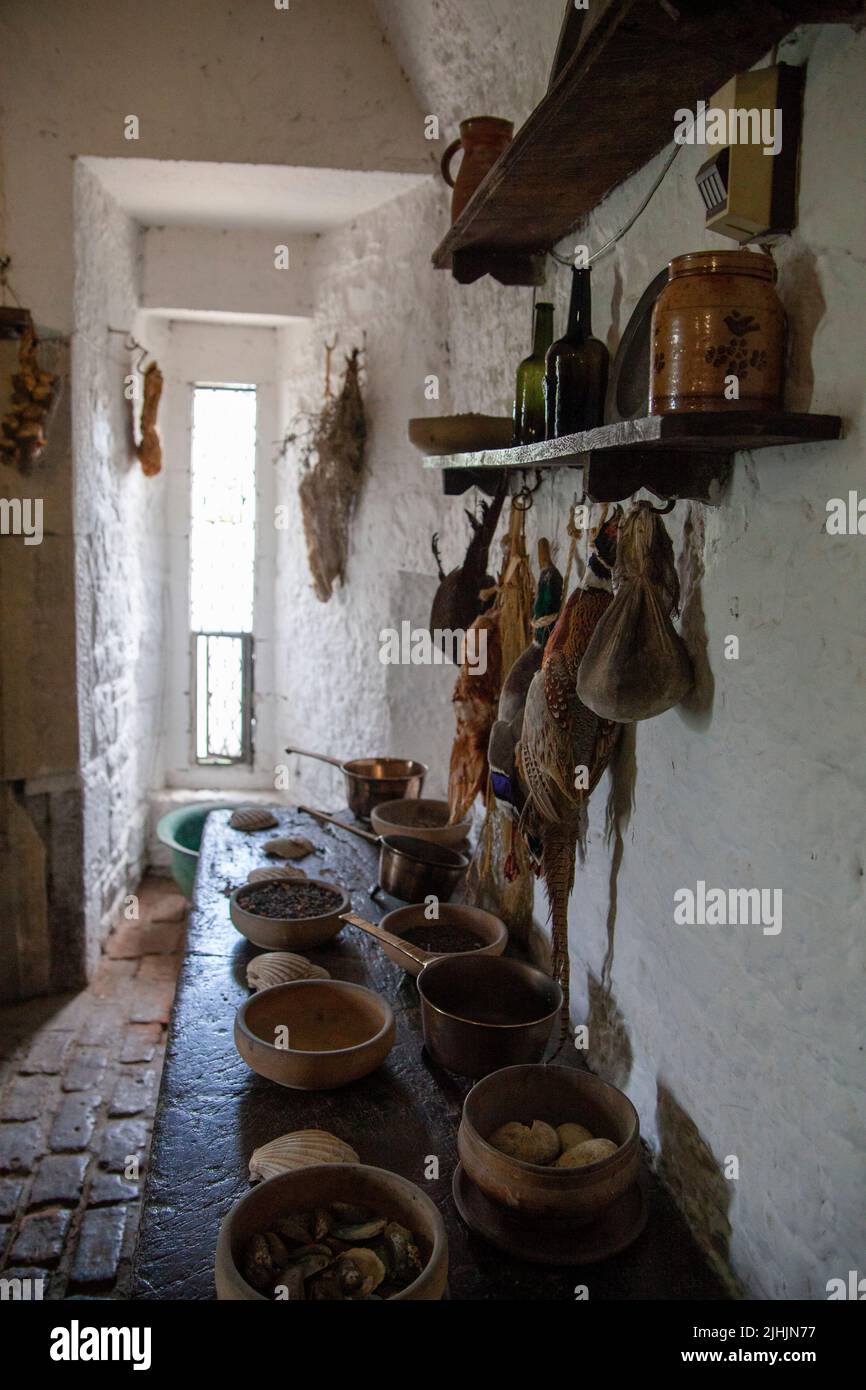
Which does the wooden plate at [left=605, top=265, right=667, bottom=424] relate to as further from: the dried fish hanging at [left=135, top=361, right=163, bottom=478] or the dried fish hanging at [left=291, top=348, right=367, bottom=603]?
the dried fish hanging at [left=135, top=361, right=163, bottom=478]

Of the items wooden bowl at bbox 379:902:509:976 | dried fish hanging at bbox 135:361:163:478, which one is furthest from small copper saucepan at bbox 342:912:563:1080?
dried fish hanging at bbox 135:361:163:478

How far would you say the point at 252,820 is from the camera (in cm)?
294

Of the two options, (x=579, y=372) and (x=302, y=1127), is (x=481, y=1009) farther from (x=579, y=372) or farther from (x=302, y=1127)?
(x=579, y=372)

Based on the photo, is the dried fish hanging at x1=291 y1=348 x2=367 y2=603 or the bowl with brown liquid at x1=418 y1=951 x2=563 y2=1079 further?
the dried fish hanging at x1=291 y1=348 x2=367 y2=603

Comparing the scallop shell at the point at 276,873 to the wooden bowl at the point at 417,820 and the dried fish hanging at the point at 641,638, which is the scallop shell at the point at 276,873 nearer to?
the wooden bowl at the point at 417,820

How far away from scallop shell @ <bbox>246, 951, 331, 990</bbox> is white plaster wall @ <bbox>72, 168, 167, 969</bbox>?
176 cm

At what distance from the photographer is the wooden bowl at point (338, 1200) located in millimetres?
1098

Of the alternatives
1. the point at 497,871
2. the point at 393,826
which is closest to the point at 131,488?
the point at 393,826

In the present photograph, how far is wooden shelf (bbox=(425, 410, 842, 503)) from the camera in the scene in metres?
0.97

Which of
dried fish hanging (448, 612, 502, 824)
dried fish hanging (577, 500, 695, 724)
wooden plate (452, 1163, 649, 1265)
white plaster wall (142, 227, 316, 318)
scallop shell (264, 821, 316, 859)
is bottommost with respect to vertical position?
wooden plate (452, 1163, 649, 1265)

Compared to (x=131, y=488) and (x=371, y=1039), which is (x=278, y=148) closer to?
(x=131, y=488)

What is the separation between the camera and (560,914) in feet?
5.40

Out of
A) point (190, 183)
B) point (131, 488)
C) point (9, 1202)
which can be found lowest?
point (9, 1202)
